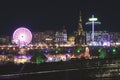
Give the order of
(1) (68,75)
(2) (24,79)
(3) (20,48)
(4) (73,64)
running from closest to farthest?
(2) (24,79), (1) (68,75), (4) (73,64), (3) (20,48)

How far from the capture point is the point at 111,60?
4284 centimetres

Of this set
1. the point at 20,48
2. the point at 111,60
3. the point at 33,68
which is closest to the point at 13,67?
the point at 33,68

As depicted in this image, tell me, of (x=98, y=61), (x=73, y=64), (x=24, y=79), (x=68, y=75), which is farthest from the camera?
(x=98, y=61)

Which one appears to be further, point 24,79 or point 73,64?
point 73,64

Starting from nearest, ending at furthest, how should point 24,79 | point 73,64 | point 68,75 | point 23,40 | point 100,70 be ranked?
point 24,79 → point 68,75 → point 100,70 → point 73,64 → point 23,40

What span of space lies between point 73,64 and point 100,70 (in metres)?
5.18

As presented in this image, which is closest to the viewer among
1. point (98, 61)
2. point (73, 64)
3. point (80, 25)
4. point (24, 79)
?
point (24, 79)

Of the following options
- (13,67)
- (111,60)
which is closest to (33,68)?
(13,67)

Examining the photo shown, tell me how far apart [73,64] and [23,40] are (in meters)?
53.2

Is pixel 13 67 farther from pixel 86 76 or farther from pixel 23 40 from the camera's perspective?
pixel 23 40

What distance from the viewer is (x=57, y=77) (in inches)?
1139

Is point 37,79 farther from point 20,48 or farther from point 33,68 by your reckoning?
point 20,48

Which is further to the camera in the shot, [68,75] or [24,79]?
[68,75]

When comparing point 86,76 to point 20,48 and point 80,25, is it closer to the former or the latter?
point 20,48
